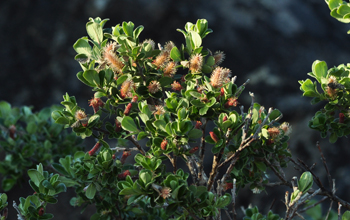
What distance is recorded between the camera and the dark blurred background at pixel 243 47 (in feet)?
9.69

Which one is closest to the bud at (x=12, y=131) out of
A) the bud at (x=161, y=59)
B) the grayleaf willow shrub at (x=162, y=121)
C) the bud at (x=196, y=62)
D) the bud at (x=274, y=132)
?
the grayleaf willow shrub at (x=162, y=121)

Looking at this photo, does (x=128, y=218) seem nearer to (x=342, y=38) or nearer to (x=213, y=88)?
(x=213, y=88)

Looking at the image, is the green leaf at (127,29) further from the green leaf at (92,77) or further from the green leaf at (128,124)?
the green leaf at (128,124)

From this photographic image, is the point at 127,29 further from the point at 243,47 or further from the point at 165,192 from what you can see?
the point at 243,47

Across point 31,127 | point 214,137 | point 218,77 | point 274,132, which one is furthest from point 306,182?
point 31,127

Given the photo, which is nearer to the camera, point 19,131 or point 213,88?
point 213,88

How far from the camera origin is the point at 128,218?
1516mm

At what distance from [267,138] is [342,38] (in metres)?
2.26

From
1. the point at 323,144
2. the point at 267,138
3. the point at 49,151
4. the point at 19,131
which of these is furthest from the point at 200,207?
the point at 323,144

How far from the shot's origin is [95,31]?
1319 mm

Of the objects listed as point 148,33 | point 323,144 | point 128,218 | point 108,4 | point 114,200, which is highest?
point 108,4

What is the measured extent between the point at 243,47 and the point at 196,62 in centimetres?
196

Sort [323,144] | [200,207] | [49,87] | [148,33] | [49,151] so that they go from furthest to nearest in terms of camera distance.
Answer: [49,87]
[148,33]
[323,144]
[49,151]
[200,207]

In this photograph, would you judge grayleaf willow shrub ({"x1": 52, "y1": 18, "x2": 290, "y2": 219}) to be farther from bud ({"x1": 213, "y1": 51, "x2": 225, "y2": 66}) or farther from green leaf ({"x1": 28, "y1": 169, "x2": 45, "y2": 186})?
green leaf ({"x1": 28, "y1": 169, "x2": 45, "y2": 186})
